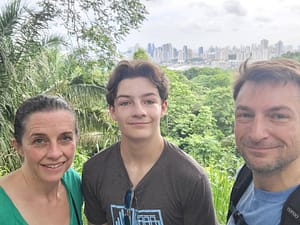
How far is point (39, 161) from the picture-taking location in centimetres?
183

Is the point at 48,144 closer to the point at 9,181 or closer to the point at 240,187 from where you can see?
the point at 9,181

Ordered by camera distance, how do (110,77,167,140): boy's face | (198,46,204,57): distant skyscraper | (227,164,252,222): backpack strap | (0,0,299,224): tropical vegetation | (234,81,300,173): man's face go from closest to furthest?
(234,81,300,173): man's face
(227,164,252,222): backpack strap
(110,77,167,140): boy's face
(0,0,299,224): tropical vegetation
(198,46,204,57): distant skyscraper

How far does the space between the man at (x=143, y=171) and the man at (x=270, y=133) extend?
0.41 m

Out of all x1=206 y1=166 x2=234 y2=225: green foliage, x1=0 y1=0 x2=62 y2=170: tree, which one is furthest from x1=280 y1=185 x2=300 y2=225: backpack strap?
x1=0 y1=0 x2=62 y2=170: tree

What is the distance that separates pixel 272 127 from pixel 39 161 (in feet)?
3.44

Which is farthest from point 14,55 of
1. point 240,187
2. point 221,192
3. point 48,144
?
point 240,187

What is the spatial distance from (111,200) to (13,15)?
234 inches

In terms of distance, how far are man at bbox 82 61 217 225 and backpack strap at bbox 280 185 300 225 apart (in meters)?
0.63

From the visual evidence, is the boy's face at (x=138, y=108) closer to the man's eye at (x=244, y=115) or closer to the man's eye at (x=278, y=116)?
the man's eye at (x=244, y=115)

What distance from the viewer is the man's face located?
4.48 ft

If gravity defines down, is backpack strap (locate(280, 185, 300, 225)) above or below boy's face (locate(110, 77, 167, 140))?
below

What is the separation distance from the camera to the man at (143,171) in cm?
188

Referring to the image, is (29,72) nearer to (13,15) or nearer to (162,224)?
(13,15)

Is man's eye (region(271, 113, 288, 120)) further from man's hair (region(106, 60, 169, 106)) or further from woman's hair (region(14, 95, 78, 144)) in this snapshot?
woman's hair (region(14, 95, 78, 144))
